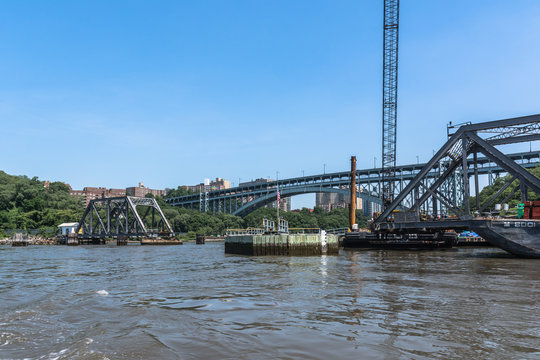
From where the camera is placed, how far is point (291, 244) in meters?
42.8

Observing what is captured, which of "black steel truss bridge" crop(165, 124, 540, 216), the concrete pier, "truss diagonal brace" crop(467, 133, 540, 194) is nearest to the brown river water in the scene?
the concrete pier

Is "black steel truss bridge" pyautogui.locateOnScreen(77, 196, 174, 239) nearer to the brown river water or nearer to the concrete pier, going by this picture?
the concrete pier

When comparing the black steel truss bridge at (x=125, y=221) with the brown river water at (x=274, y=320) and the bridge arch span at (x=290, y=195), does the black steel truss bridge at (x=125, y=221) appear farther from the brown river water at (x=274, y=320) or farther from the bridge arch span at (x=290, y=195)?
the brown river water at (x=274, y=320)

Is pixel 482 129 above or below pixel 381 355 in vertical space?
above

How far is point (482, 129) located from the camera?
44.5m

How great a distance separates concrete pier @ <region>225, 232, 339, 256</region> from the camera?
42812 mm

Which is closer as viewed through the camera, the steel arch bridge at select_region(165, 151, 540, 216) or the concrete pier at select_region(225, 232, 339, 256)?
the concrete pier at select_region(225, 232, 339, 256)

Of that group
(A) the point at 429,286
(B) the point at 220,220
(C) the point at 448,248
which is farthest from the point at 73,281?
(B) the point at 220,220

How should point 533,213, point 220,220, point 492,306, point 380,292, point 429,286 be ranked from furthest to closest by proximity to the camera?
point 220,220, point 533,213, point 429,286, point 380,292, point 492,306

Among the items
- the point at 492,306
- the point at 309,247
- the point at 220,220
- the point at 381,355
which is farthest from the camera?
the point at 220,220

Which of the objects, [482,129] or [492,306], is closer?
[492,306]

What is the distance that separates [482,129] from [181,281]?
125 ft

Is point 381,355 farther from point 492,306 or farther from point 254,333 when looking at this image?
point 492,306

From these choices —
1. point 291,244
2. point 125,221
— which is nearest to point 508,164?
point 291,244
